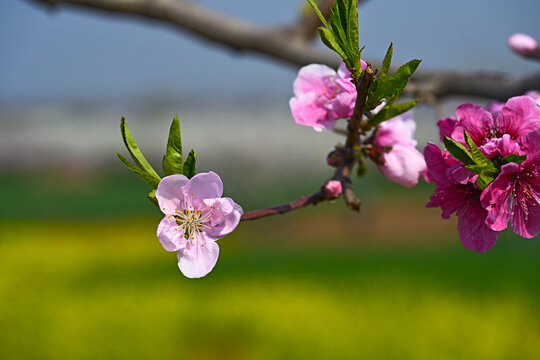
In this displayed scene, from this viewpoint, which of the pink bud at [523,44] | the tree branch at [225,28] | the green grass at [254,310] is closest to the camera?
the pink bud at [523,44]

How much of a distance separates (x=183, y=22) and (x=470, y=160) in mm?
1228

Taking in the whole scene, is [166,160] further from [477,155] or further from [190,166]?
[477,155]

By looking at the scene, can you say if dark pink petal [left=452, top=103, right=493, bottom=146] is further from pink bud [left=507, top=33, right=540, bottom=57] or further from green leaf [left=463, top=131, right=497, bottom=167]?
pink bud [left=507, top=33, right=540, bottom=57]

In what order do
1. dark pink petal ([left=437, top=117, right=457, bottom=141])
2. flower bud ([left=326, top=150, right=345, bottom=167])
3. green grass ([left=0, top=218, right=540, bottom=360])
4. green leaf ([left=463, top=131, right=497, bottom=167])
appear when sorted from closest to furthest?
green leaf ([left=463, top=131, right=497, bottom=167]) < dark pink petal ([left=437, top=117, right=457, bottom=141]) < flower bud ([left=326, top=150, right=345, bottom=167]) < green grass ([left=0, top=218, right=540, bottom=360])

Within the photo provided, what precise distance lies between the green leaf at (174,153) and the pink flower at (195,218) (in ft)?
0.07

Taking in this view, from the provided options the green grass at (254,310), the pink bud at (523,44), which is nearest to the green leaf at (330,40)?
the pink bud at (523,44)

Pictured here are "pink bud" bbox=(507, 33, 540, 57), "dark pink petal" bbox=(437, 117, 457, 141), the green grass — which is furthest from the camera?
the green grass

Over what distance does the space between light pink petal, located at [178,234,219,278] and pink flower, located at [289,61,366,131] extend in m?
0.23

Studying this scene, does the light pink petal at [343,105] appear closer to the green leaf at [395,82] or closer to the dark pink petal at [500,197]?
the green leaf at [395,82]

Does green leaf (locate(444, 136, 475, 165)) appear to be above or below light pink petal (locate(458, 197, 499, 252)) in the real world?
above

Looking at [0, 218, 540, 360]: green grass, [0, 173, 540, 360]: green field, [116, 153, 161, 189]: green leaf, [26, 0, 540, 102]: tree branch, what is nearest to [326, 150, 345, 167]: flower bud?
[116, 153, 161, 189]: green leaf

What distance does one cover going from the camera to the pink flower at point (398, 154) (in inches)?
34.0

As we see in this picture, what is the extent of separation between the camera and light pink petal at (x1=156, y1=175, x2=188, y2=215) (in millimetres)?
664

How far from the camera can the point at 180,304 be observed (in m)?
4.19
